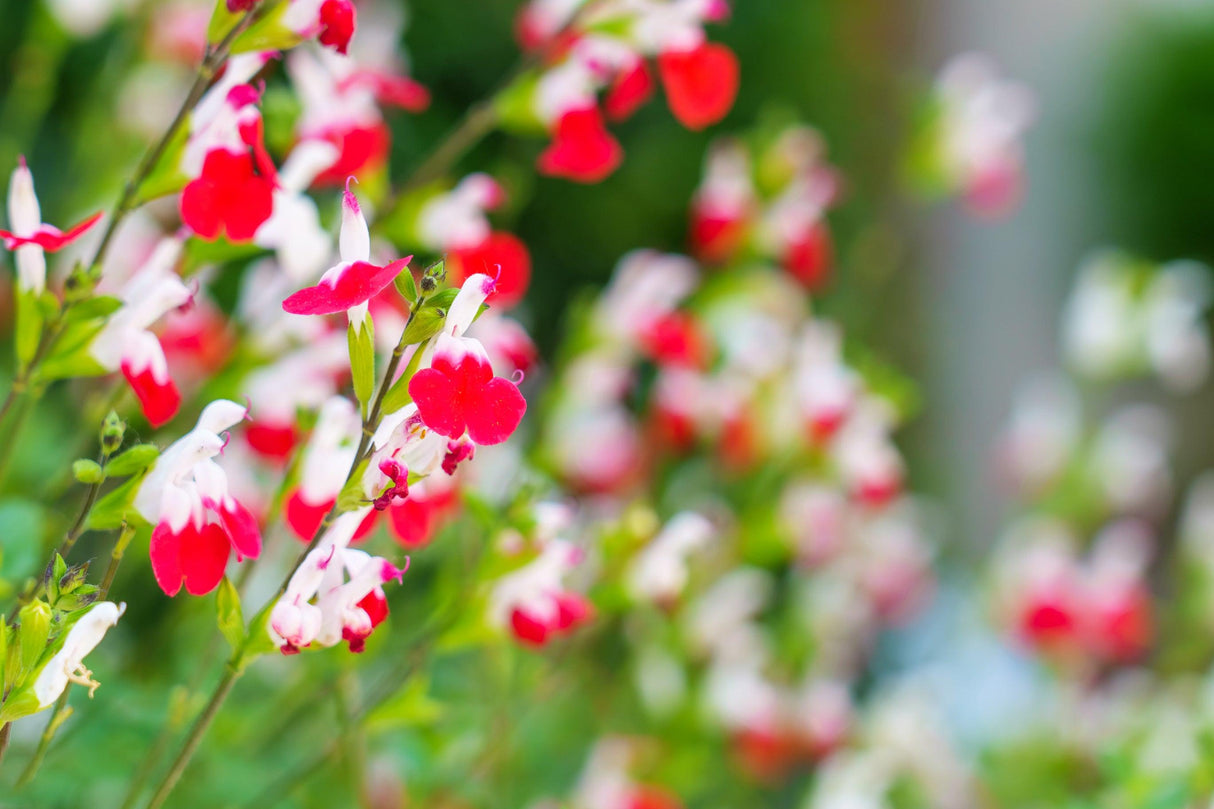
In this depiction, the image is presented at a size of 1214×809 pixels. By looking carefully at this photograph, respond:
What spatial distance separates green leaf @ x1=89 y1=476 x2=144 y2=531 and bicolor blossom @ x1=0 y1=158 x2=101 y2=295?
125mm

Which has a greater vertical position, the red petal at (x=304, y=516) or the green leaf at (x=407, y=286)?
the green leaf at (x=407, y=286)

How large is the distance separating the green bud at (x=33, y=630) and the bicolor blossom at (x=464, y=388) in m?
0.17

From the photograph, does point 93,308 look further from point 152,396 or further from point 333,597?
point 333,597

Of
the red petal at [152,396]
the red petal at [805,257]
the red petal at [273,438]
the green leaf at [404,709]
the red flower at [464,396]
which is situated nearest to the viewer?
the red flower at [464,396]

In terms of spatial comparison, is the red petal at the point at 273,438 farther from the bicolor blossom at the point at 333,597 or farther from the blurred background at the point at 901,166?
the bicolor blossom at the point at 333,597

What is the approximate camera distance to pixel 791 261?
48.3 inches

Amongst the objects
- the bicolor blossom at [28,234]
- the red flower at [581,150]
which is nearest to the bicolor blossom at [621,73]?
the red flower at [581,150]

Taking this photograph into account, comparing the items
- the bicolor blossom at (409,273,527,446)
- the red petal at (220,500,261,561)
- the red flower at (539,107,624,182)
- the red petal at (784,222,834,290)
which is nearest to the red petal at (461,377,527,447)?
the bicolor blossom at (409,273,527,446)

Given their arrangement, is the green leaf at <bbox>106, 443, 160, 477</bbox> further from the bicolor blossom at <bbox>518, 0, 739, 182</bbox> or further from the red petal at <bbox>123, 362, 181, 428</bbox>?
the bicolor blossom at <bbox>518, 0, 739, 182</bbox>

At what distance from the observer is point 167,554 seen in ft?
1.46

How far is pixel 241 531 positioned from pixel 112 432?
68 millimetres

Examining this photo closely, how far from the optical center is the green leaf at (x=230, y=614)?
0.48m

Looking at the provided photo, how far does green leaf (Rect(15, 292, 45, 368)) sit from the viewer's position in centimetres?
54

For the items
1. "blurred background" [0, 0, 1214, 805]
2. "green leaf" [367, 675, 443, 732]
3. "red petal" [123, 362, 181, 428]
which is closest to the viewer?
"red petal" [123, 362, 181, 428]
